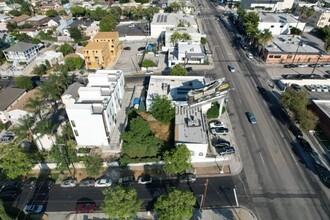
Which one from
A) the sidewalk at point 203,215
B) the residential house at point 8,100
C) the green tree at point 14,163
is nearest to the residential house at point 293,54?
the sidewalk at point 203,215

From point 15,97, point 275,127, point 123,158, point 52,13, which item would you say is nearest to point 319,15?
point 275,127

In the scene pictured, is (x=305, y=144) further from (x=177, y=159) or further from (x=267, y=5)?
(x=267, y=5)

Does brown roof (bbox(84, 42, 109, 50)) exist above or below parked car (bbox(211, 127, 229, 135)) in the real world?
above

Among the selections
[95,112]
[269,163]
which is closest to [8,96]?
[95,112]

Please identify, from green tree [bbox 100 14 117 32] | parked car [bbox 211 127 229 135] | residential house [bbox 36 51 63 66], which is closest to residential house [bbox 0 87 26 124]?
residential house [bbox 36 51 63 66]

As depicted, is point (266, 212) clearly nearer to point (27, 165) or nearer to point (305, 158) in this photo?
point (305, 158)

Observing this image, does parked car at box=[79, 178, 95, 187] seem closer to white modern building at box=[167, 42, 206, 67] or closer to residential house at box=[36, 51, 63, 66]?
white modern building at box=[167, 42, 206, 67]
